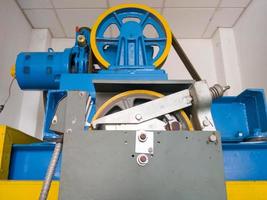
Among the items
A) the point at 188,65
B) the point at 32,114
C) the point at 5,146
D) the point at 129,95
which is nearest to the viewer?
the point at 129,95

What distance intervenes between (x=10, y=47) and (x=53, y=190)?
1.50 meters

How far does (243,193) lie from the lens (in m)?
0.75

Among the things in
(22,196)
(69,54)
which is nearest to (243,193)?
(22,196)

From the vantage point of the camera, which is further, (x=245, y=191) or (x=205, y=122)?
(x=245, y=191)

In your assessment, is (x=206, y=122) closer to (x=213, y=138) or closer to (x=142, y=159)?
(x=213, y=138)

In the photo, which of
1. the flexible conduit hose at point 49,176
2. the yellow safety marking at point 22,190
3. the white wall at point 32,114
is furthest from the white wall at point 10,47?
the flexible conduit hose at point 49,176

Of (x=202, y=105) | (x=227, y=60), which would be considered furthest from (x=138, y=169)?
(x=227, y=60)

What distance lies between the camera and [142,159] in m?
0.56

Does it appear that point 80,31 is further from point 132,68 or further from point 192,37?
point 192,37

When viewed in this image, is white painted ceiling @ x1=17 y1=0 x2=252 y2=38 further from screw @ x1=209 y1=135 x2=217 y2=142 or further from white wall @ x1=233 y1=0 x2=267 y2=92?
screw @ x1=209 y1=135 x2=217 y2=142

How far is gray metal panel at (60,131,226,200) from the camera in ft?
1.81

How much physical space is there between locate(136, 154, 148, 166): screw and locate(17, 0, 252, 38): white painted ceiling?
1.74 metres

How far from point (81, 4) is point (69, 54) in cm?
111

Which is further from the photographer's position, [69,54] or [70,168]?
[69,54]
